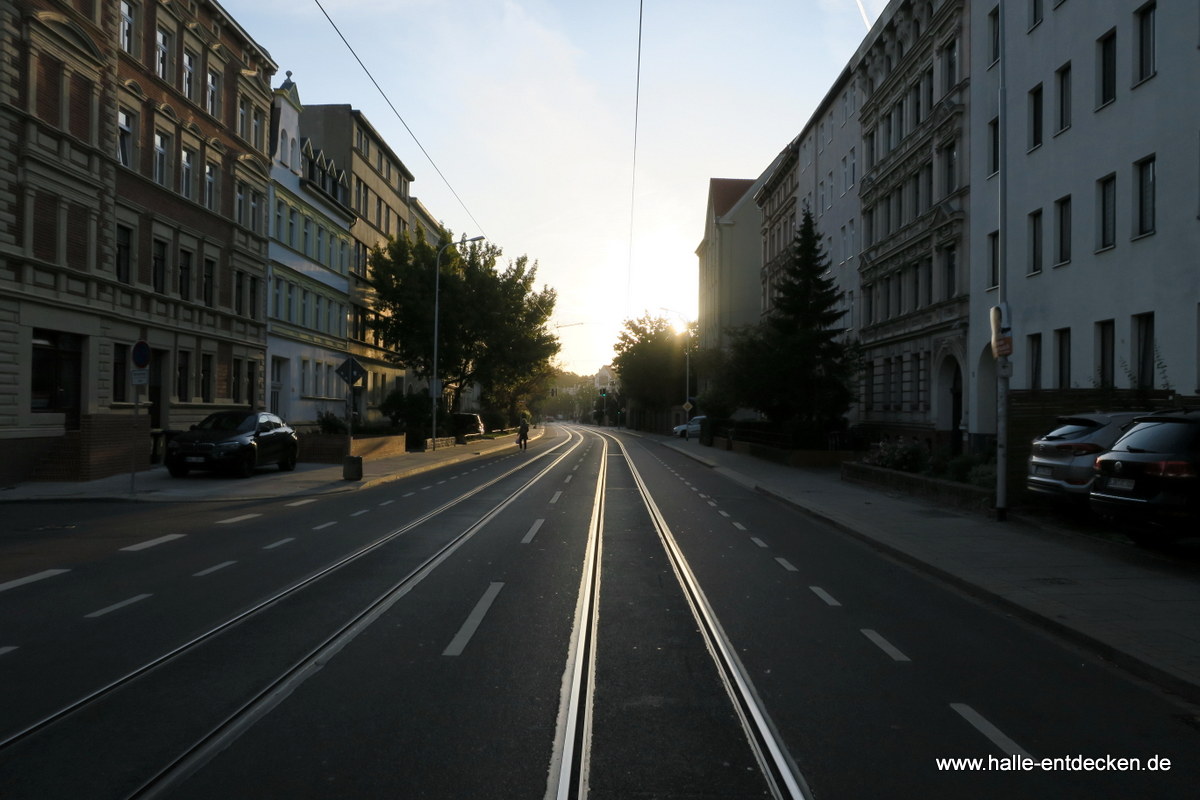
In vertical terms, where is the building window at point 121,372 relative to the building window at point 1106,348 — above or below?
below

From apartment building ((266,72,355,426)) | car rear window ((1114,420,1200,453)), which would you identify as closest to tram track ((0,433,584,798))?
car rear window ((1114,420,1200,453))

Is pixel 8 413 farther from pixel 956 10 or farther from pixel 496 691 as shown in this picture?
pixel 956 10

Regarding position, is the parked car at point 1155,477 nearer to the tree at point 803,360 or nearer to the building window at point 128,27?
the tree at point 803,360

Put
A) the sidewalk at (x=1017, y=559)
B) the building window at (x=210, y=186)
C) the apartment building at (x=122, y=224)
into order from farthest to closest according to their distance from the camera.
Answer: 1. the building window at (x=210, y=186)
2. the apartment building at (x=122, y=224)
3. the sidewalk at (x=1017, y=559)

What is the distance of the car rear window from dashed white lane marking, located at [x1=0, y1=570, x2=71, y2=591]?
11494 millimetres

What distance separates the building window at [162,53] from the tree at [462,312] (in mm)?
22267

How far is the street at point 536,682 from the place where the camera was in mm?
4508

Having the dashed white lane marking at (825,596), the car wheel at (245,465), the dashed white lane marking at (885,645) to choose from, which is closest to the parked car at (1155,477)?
the dashed white lane marking at (825,596)

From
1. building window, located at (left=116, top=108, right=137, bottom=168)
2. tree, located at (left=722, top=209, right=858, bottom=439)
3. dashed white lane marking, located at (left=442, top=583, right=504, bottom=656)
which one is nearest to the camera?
dashed white lane marking, located at (left=442, top=583, right=504, bottom=656)

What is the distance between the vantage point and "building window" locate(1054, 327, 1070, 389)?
24.6m

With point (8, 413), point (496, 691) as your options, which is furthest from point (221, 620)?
point (8, 413)

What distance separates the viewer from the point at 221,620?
773 centimetres

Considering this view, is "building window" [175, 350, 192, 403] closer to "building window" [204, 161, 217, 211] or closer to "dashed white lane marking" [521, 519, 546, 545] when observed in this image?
"building window" [204, 161, 217, 211]

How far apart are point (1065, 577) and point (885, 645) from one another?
13.2 ft
